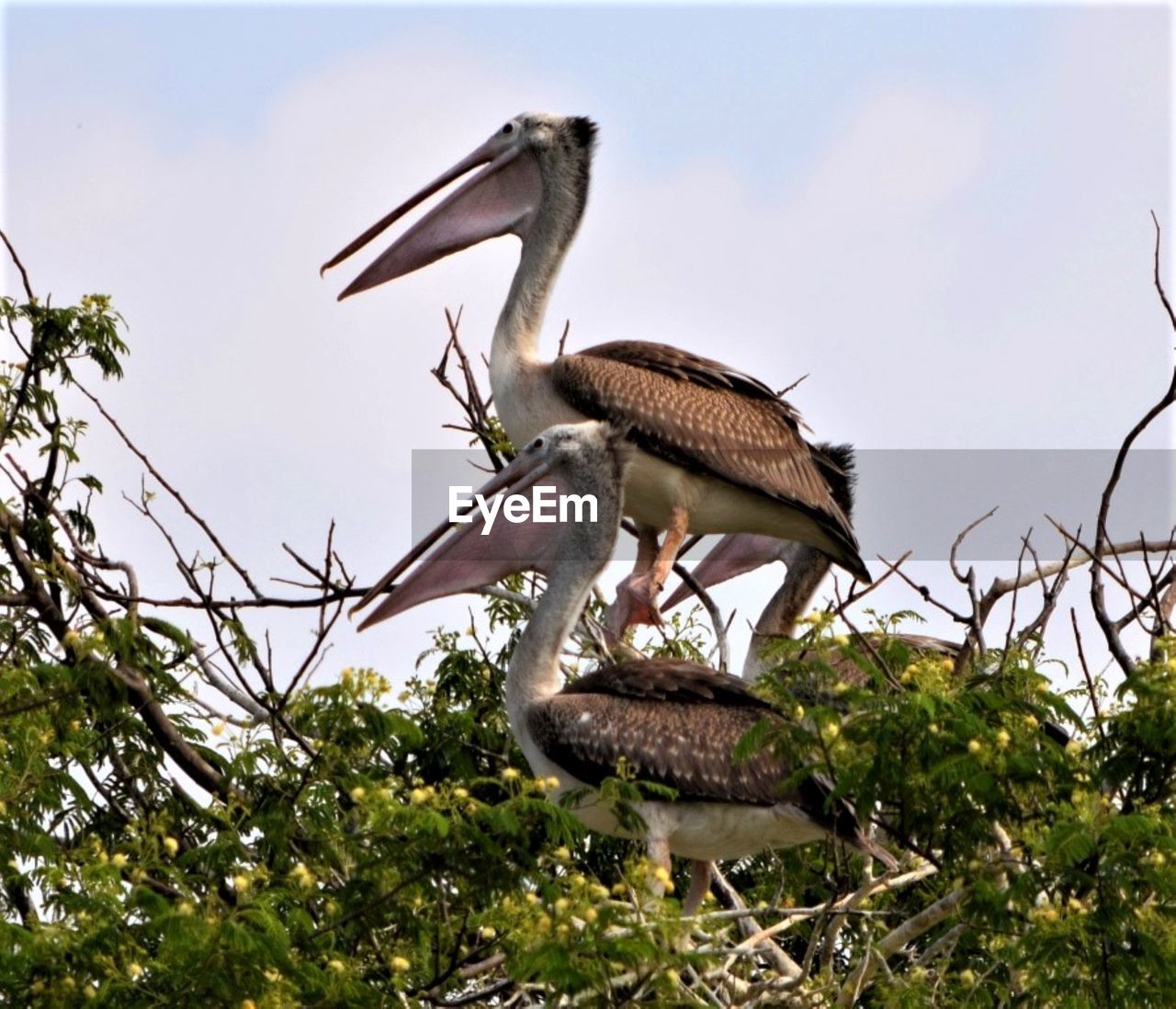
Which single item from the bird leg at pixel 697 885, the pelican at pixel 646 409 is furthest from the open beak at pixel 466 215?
the bird leg at pixel 697 885

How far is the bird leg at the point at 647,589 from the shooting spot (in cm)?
885

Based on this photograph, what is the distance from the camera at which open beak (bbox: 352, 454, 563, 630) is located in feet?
28.1

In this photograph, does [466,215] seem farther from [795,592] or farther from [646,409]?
[795,592]

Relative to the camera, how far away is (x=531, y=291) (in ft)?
31.2

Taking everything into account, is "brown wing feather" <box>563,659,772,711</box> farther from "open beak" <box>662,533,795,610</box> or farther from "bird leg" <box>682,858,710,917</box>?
"open beak" <box>662,533,795,610</box>

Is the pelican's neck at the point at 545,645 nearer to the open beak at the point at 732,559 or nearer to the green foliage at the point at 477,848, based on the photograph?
the green foliage at the point at 477,848

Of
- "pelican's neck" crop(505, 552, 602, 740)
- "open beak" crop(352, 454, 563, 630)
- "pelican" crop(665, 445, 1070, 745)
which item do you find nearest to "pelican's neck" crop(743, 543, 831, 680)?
"pelican" crop(665, 445, 1070, 745)

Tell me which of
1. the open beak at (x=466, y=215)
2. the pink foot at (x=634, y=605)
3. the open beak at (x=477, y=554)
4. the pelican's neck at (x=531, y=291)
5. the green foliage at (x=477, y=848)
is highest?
the open beak at (x=466, y=215)

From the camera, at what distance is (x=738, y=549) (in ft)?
33.6

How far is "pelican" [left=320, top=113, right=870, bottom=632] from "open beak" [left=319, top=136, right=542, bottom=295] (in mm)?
11

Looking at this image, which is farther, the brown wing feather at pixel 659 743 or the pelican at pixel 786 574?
the pelican at pixel 786 574

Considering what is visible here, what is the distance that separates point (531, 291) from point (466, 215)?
2.48 ft

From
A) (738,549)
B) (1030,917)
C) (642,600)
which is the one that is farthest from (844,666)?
(1030,917)

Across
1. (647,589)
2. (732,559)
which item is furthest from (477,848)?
(732,559)
